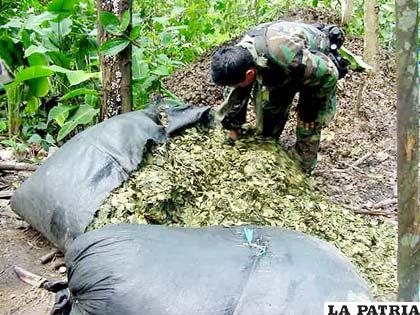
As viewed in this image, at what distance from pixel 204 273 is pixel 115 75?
1.66 metres

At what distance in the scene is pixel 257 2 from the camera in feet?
21.6

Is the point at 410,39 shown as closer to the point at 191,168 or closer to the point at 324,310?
the point at 324,310

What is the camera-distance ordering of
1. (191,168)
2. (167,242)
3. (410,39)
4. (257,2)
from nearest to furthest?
(410,39), (167,242), (191,168), (257,2)

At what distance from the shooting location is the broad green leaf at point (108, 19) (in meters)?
2.96

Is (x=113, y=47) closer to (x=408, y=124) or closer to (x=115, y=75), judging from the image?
(x=115, y=75)

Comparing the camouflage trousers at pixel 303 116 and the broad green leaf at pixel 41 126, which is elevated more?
the camouflage trousers at pixel 303 116

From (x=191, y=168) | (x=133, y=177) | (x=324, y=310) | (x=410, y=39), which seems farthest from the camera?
(x=191, y=168)

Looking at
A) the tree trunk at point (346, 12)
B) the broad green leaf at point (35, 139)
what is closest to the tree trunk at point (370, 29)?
the tree trunk at point (346, 12)

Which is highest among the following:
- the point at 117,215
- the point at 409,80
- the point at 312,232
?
the point at 409,80

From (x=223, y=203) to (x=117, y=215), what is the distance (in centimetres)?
50

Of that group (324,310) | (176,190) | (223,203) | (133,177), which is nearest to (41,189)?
(133,177)

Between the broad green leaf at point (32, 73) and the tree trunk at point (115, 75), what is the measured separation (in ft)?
1.26

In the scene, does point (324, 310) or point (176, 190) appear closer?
point (324, 310)

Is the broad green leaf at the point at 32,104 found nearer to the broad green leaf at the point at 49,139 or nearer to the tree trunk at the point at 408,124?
the broad green leaf at the point at 49,139
